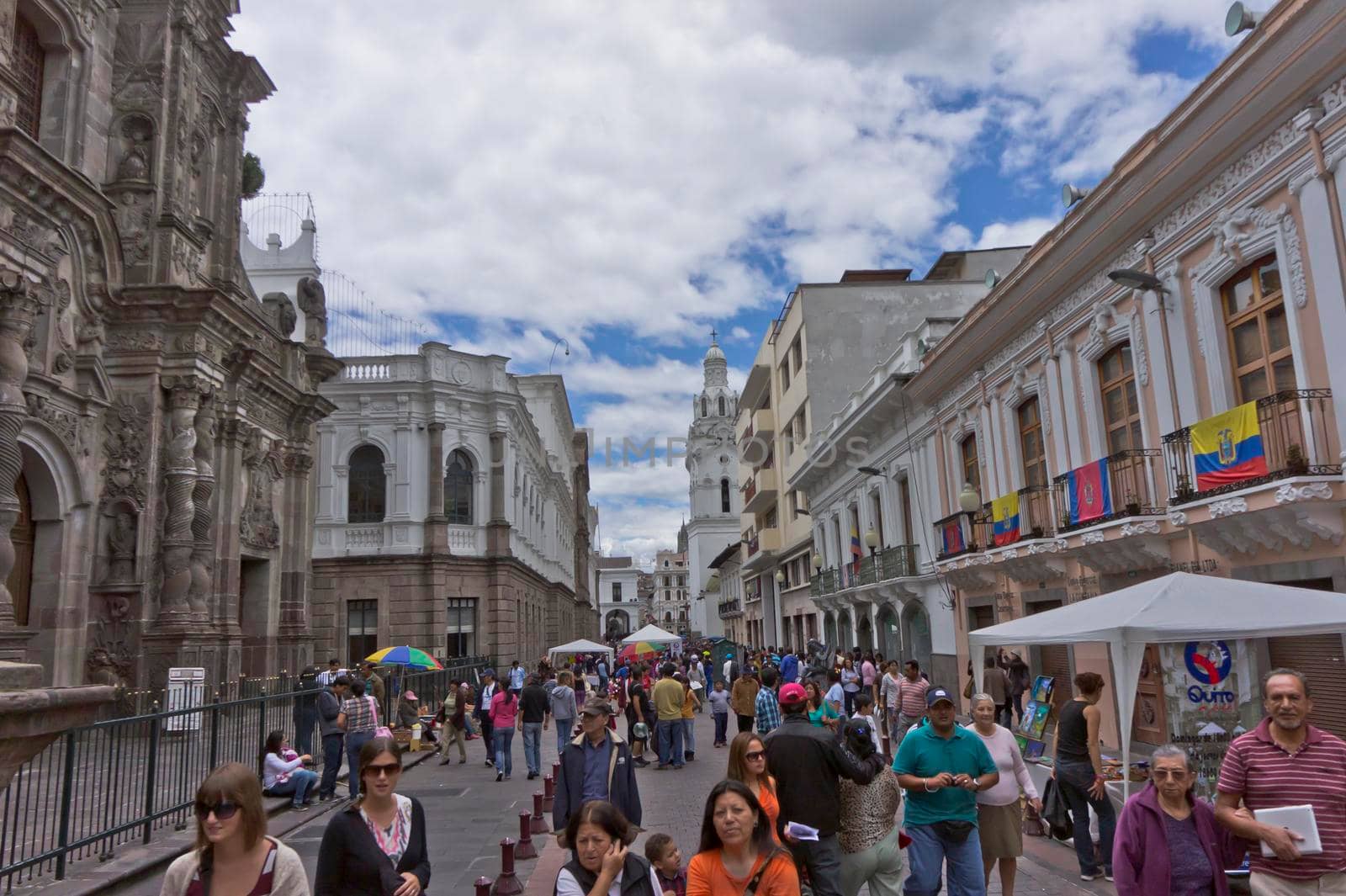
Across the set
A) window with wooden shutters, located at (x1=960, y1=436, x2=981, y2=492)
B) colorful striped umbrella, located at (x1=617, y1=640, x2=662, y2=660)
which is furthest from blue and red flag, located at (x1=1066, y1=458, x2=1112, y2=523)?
colorful striped umbrella, located at (x1=617, y1=640, x2=662, y2=660)

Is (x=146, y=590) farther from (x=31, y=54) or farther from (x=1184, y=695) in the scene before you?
(x=1184, y=695)

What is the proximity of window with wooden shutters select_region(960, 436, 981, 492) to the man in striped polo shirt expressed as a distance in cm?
1596

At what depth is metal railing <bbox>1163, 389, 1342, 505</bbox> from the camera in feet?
32.1

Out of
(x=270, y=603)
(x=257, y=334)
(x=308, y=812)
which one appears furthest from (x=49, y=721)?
(x=270, y=603)

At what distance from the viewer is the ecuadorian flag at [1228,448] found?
10469mm

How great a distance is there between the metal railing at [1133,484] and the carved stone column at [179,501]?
15.5 meters

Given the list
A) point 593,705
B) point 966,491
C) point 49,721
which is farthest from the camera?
point 966,491

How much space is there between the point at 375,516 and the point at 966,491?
2238cm

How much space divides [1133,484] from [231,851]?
12.8 meters

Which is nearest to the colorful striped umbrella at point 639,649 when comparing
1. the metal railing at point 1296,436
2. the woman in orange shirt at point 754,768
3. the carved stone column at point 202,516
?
the carved stone column at point 202,516

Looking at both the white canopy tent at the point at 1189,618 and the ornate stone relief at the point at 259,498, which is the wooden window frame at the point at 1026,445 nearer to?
the white canopy tent at the point at 1189,618

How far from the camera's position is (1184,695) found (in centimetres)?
1021

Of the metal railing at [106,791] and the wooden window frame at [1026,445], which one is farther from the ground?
the wooden window frame at [1026,445]

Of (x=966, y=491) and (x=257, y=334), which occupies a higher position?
(x=257, y=334)
